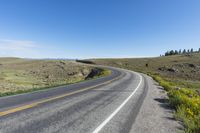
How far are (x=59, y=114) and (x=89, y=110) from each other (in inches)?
58.1

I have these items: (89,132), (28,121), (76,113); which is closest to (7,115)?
(28,121)

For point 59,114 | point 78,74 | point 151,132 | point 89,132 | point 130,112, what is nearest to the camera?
point 89,132

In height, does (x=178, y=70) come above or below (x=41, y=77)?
above

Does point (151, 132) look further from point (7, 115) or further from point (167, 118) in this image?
point (7, 115)

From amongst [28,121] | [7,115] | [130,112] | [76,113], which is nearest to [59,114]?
[76,113]

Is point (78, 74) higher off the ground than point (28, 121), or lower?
lower

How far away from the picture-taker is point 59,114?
22.8 feet

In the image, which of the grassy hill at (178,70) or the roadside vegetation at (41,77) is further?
the grassy hill at (178,70)

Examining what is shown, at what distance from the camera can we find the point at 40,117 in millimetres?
6371

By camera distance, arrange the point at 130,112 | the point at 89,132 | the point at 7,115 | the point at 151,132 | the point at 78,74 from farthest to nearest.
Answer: the point at 78,74 < the point at 130,112 < the point at 7,115 < the point at 151,132 < the point at 89,132

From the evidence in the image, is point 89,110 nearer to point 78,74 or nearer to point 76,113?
point 76,113

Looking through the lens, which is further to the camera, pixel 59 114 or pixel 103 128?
pixel 59 114

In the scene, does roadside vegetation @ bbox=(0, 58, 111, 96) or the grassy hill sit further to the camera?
the grassy hill

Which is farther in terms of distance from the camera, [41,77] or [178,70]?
[178,70]
